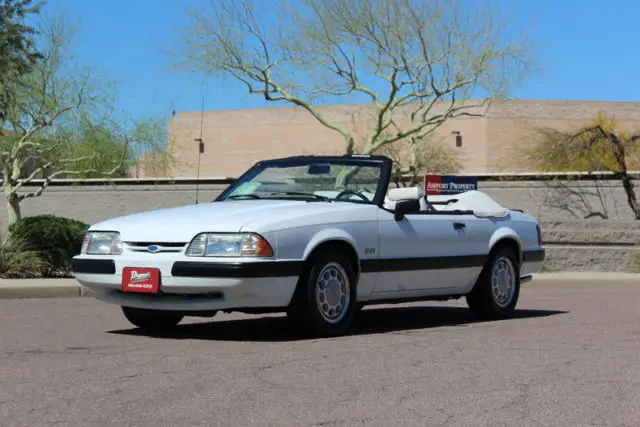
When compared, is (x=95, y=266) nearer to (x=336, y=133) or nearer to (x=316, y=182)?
(x=316, y=182)

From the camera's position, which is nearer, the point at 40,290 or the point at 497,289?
the point at 497,289

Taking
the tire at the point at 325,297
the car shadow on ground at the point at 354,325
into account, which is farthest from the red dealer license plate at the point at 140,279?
the tire at the point at 325,297

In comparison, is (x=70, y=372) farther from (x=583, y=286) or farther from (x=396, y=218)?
(x=583, y=286)

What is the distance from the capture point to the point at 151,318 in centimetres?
1065

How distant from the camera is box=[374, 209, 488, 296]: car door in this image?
35.0 ft

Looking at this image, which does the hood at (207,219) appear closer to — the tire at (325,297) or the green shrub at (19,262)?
the tire at (325,297)

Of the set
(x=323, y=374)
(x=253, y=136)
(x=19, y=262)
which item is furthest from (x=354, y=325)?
(x=253, y=136)

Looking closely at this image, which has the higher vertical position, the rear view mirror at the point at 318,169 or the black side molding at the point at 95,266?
the rear view mirror at the point at 318,169

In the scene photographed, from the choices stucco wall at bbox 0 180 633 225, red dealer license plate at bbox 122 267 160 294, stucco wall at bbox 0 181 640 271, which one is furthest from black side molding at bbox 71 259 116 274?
stucco wall at bbox 0 180 633 225

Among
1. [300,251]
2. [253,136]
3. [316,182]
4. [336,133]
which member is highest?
[336,133]

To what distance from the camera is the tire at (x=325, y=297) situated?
9.74 meters

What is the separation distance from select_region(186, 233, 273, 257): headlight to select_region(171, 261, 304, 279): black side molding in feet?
0.34

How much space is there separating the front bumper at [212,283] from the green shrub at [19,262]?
31.4 ft

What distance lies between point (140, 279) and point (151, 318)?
115 cm
